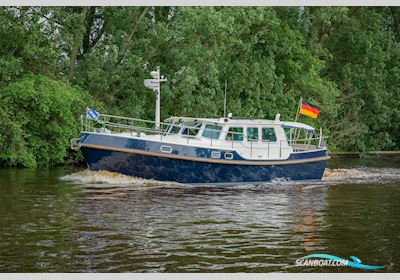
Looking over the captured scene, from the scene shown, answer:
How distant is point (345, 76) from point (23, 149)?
23.7m

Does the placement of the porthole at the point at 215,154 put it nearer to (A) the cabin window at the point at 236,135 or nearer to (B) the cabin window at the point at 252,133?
(A) the cabin window at the point at 236,135

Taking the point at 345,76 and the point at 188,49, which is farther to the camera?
the point at 345,76

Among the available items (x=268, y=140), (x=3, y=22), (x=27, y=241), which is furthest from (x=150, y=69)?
(x=27, y=241)

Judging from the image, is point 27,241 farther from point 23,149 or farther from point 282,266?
point 23,149

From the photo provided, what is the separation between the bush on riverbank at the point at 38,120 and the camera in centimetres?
Answer: 3250

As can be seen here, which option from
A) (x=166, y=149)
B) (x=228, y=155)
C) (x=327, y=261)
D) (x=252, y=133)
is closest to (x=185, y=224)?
(x=327, y=261)

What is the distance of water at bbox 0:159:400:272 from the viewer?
15281mm

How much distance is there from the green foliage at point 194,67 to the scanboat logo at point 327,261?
62.3ft

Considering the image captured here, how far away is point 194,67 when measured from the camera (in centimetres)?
3853

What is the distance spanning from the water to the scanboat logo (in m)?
0.22

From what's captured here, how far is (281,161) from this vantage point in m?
28.6

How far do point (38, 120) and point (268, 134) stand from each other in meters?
9.97

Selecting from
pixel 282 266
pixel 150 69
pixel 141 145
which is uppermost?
pixel 150 69

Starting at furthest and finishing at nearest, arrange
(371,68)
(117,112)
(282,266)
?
1. (371,68)
2. (117,112)
3. (282,266)
